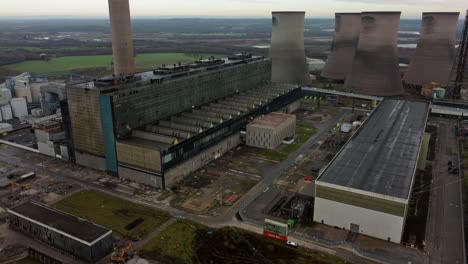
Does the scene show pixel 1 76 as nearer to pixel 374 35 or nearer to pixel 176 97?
pixel 176 97

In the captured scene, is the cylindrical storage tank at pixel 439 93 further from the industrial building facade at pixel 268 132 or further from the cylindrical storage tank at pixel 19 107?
the cylindrical storage tank at pixel 19 107

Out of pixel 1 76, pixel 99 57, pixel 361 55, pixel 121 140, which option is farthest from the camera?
pixel 99 57

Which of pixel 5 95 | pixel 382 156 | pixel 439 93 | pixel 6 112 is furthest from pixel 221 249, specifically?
pixel 439 93

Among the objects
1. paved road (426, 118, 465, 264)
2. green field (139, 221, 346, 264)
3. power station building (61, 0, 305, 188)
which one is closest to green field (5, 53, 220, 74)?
power station building (61, 0, 305, 188)

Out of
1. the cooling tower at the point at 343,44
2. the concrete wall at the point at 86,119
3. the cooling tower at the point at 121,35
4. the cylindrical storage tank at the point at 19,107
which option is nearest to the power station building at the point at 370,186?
the concrete wall at the point at 86,119

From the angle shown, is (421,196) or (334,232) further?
(421,196)

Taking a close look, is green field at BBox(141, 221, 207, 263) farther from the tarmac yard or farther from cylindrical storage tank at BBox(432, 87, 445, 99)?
cylindrical storage tank at BBox(432, 87, 445, 99)

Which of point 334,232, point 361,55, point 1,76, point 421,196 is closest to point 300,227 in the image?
point 334,232
